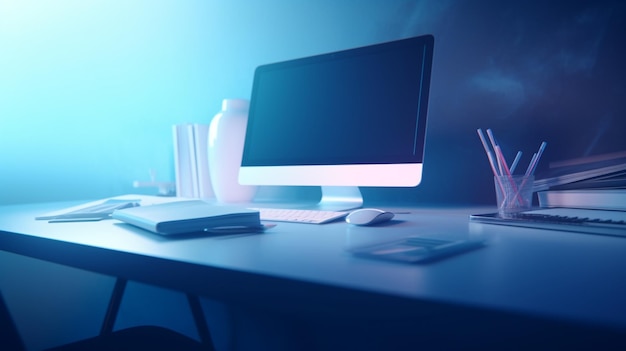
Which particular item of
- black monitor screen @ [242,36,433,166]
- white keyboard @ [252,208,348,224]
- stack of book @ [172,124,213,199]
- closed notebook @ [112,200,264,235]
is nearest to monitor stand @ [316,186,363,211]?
black monitor screen @ [242,36,433,166]

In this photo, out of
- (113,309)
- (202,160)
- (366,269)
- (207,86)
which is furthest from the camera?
(207,86)

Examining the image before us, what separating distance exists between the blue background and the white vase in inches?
10.0

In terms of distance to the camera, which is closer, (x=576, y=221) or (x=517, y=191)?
(x=576, y=221)

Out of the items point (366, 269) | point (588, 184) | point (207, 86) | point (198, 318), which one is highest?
point (207, 86)

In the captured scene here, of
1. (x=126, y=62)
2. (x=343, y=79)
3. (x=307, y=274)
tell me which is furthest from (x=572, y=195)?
(x=126, y=62)

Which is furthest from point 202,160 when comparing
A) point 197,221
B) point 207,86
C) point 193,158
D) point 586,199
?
point 586,199

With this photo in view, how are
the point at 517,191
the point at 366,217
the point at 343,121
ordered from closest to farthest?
1. the point at 366,217
2. the point at 517,191
3. the point at 343,121

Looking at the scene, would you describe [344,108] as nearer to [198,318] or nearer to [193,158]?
[193,158]

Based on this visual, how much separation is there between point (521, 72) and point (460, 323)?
1012 millimetres

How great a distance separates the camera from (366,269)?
46 centimetres

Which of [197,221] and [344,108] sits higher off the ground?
[344,108]

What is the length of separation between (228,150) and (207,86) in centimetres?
50

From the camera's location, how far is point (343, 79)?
1.24 m

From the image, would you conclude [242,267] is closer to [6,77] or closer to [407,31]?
[407,31]
